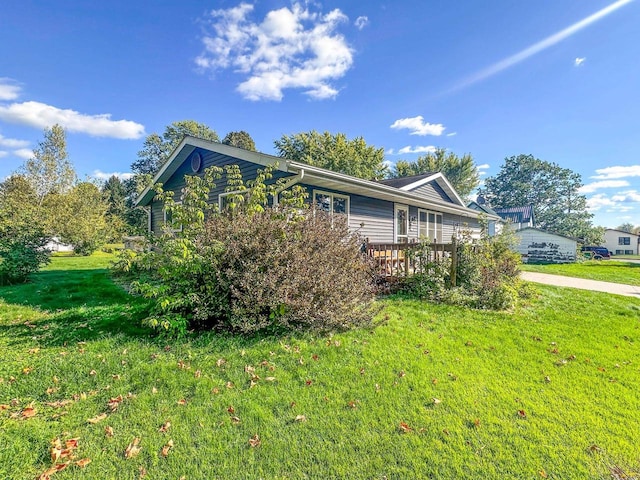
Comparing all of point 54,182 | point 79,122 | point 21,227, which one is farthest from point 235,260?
point 79,122

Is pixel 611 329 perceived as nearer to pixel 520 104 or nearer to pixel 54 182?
pixel 520 104

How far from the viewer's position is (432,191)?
1594 centimetres

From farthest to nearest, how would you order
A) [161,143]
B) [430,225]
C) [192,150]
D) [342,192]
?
1. [161,143]
2. [430,225]
3. [192,150]
4. [342,192]

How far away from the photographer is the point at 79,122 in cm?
2519

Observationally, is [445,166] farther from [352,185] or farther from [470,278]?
[470,278]

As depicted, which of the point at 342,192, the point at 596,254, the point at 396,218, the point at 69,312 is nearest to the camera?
the point at 69,312

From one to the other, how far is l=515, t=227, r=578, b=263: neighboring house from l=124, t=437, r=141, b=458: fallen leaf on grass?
82.1 ft

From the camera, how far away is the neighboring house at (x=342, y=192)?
7.88 meters

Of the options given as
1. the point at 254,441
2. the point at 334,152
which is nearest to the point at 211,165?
the point at 254,441

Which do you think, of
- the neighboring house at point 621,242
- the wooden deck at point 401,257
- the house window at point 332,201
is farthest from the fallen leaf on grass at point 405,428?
the neighboring house at point 621,242

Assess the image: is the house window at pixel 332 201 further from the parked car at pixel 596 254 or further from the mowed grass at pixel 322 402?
the parked car at pixel 596 254

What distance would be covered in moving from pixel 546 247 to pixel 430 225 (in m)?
14.8

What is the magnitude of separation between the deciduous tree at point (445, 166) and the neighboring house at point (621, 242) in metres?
26.1

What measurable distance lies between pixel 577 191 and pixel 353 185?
5400 centimetres
